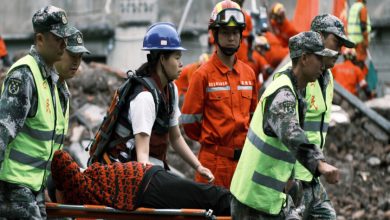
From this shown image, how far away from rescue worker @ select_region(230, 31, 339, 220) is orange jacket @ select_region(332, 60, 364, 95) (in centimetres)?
828

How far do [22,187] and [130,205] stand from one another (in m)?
0.74

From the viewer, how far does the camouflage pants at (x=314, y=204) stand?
27.8 feet

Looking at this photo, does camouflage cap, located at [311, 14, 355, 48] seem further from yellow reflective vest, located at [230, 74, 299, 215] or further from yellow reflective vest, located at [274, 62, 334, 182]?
yellow reflective vest, located at [230, 74, 299, 215]

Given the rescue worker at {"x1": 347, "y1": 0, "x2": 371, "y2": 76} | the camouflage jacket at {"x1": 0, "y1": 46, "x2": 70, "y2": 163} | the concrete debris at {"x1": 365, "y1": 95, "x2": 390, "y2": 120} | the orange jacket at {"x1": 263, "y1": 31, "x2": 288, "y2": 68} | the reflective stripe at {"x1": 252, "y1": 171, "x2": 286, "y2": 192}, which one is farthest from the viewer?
the rescue worker at {"x1": 347, "y1": 0, "x2": 371, "y2": 76}

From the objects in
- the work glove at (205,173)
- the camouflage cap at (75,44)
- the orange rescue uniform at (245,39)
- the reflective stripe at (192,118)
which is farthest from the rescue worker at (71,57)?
the orange rescue uniform at (245,39)

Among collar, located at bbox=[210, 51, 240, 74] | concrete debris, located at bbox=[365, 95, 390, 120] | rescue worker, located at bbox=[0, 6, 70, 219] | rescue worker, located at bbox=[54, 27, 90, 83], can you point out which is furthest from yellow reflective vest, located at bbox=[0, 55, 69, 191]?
concrete debris, located at bbox=[365, 95, 390, 120]

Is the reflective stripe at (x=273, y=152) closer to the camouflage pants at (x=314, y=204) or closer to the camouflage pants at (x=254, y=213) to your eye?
the camouflage pants at (x=254, y=213)

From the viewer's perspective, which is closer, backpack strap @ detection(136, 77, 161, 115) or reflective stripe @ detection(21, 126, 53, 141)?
reflective stripe @ detection(21, 126, 53, 141)

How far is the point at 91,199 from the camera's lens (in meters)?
7.86

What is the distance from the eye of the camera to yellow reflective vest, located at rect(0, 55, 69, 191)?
7379mm

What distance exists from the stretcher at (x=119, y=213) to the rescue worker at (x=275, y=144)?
285 millimetres

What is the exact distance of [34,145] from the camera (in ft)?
24.4

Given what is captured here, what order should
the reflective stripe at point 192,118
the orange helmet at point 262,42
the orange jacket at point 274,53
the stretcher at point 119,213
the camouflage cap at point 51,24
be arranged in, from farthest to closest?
the orange jacket at point 274,53
the orange helmet at point 262,42
the reflective stripe at point 192,118
the stretcher at point 119,213
the camouflage cap at point 51,24

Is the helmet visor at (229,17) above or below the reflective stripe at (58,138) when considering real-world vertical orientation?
above
